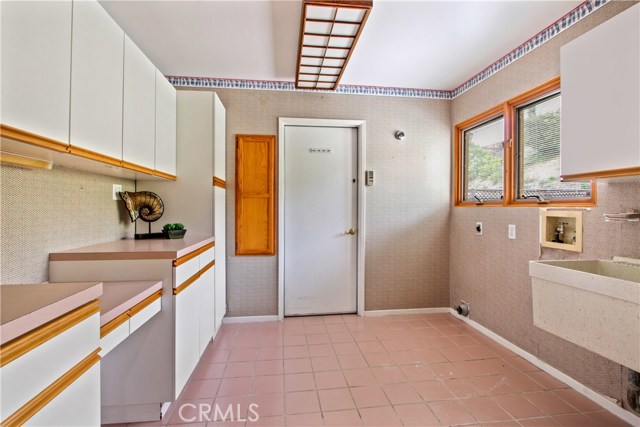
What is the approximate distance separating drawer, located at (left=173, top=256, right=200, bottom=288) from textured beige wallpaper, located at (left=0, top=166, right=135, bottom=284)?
2.00 ft

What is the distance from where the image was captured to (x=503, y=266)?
8.33ft

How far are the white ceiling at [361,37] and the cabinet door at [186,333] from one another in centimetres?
183

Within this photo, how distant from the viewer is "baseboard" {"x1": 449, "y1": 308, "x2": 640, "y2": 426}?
166 cm

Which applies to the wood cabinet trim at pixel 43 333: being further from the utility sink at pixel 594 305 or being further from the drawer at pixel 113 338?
the utility sink at pixel 594 305

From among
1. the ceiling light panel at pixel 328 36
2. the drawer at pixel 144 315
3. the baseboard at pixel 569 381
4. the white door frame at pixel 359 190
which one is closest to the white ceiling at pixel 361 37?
the ceiling light panel at pixel 328 36

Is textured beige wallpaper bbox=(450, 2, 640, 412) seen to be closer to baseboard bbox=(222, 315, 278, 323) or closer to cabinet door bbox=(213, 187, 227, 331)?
baseboard bbox=(222, 315, 278, 323)

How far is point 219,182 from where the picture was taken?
105 inches

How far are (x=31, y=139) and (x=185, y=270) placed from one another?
98 centimetres

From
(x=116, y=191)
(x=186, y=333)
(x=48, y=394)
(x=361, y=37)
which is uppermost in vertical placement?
(x=361, y=37)

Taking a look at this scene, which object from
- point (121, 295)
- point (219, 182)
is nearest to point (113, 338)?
point (121, 295)

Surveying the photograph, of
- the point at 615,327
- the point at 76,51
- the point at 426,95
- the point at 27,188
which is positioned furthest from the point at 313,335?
the point at 426,95

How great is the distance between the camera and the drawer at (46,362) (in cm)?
67

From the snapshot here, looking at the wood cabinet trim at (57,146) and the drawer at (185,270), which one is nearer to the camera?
the wood cabinet trim at (57,146)

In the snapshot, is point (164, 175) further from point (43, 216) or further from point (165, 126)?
point (43, 216)
